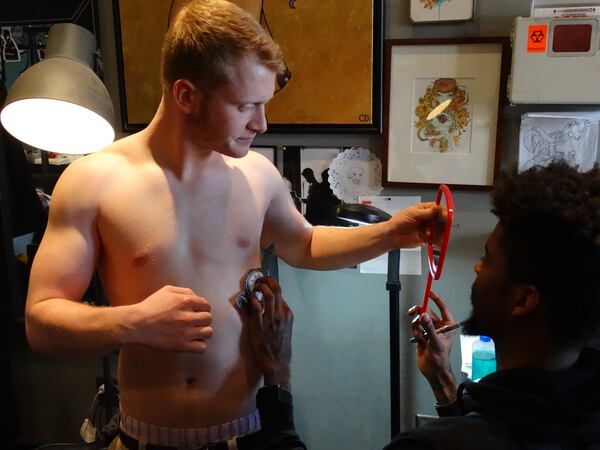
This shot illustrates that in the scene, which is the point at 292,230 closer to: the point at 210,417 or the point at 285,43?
the point at 210,417

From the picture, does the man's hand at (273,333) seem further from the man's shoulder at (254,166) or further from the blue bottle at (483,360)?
the blue bottle at (483,360)

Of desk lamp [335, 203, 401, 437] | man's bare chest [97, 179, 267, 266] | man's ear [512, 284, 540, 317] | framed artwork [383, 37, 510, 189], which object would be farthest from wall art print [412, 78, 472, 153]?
man's ear [512, 284, 540, 317]

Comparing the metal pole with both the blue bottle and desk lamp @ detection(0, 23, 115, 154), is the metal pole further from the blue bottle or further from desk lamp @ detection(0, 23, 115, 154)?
desk lamp @ detection(0, 23, 115, 154)

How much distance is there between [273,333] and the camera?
3.75 ft

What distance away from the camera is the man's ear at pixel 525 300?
2.59 feet

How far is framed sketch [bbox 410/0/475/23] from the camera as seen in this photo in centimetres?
162

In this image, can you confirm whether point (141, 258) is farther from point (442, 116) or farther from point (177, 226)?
point (442, 116)

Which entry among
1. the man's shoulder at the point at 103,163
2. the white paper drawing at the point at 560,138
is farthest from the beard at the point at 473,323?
the white paper drawing at the point at 560,138

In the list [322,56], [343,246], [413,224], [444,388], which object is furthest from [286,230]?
[322,56]

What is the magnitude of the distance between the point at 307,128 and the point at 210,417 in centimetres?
102

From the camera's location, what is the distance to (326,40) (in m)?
1.75

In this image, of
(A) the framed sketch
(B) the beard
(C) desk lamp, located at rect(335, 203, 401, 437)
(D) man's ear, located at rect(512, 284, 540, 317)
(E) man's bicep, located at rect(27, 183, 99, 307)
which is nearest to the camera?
(D) man's ear, located at rect(512, 284, 540, 317)

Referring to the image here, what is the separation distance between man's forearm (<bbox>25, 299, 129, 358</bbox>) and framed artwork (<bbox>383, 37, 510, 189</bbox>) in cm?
110

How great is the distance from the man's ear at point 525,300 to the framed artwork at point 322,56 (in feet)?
3.44
